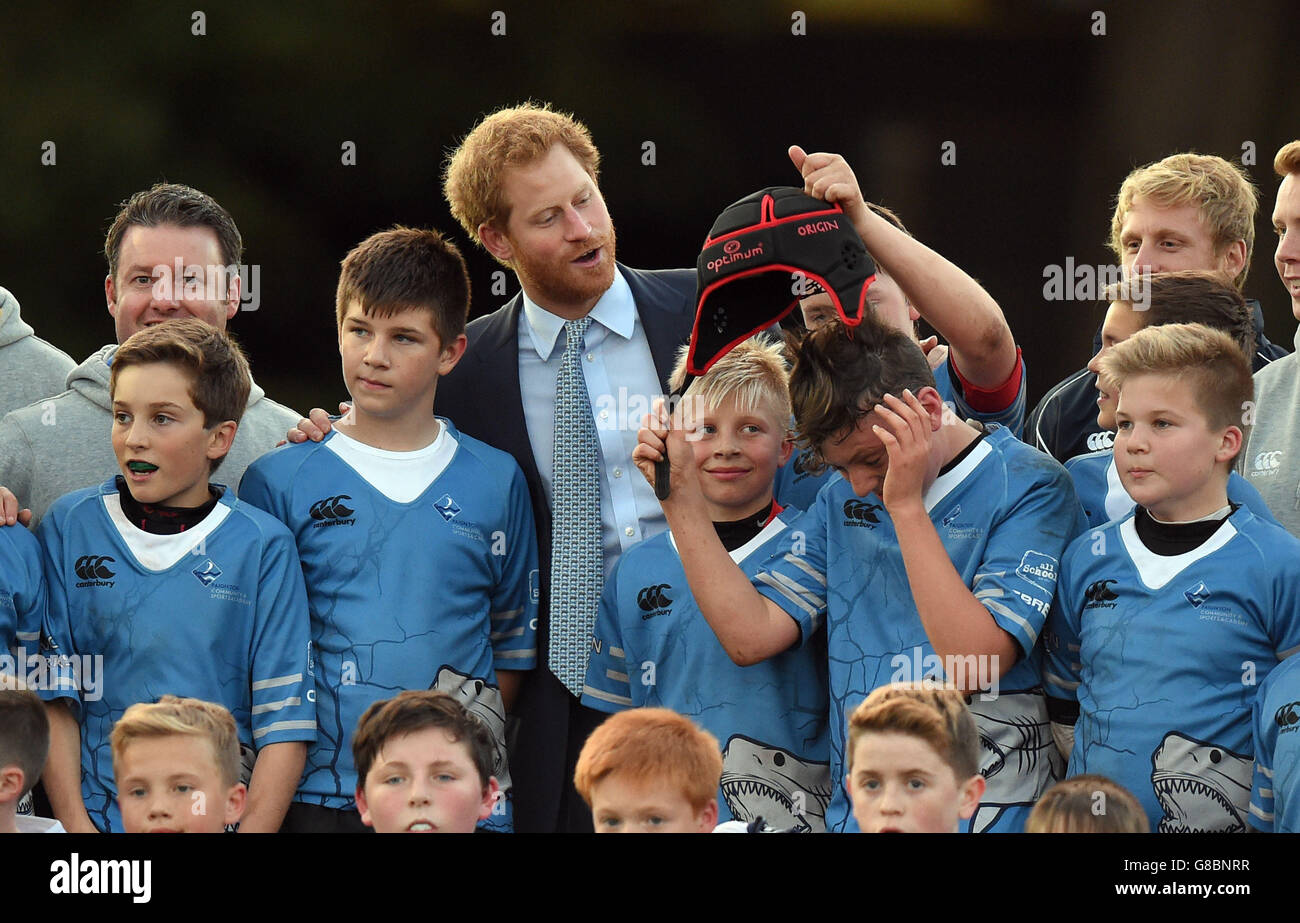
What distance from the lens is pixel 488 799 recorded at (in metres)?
3.24

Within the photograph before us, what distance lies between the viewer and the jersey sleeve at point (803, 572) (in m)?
3.30

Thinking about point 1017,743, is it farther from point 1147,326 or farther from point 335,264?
point 335,264

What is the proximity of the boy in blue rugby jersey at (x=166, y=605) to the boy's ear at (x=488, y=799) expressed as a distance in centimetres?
30

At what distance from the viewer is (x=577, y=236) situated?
3707 mm

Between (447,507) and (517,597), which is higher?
(447,507)

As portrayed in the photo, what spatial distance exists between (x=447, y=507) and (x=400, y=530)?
0.12 m

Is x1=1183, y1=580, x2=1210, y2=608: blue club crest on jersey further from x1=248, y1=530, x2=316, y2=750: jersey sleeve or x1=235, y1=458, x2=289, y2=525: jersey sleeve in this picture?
x1=235, y1=458, x2=289, y2=525: jersey sleeve

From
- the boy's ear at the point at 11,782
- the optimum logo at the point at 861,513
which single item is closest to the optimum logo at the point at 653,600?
the optimum logo at the point at 861,513

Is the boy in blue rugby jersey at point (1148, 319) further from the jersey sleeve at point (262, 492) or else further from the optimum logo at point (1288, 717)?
the jersey sleeve at point (262, 492)

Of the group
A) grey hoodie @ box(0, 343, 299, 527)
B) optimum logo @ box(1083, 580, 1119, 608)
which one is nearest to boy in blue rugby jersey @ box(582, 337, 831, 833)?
optimum logo @ box(1083, 580, 1119, 608)

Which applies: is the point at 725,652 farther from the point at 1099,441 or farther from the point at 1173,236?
the point at 1173,236

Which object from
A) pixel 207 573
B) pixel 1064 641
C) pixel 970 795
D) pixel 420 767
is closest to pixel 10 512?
pixel 207 573

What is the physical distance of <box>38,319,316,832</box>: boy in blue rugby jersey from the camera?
3.25 m

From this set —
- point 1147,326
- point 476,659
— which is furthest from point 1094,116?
point 476,659
